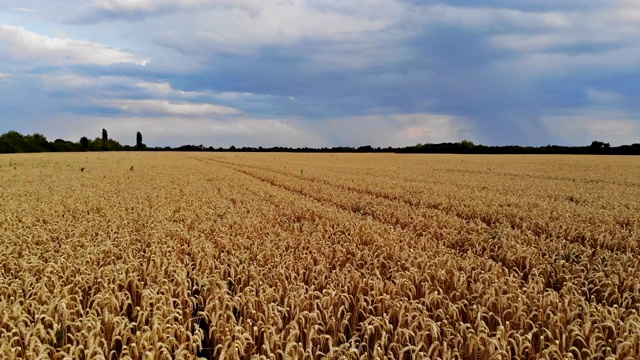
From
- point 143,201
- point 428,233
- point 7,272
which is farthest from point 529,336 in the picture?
point 143,201

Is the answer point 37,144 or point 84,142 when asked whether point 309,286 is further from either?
point 84,142

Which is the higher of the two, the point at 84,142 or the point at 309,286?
the point at 84,142

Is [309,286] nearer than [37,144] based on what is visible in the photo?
Yes

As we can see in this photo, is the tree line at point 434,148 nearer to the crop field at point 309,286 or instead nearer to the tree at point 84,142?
the tree at point 84,142

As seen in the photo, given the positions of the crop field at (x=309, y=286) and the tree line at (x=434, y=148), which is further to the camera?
the tree line at (x=434, y=148)

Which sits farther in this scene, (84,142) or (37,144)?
(84,142)

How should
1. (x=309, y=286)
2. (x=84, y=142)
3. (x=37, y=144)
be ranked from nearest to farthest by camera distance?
(x=309, y=286) → (x=37, y=144) → (x=84, y=142)

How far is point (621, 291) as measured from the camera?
6.53m

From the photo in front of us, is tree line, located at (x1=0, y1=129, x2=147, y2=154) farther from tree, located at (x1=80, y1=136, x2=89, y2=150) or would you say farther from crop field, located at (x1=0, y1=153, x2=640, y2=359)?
crop field, located at (x1=0, y1=153, x2=640, y2=359)

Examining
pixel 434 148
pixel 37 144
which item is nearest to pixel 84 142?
pixel 37 144

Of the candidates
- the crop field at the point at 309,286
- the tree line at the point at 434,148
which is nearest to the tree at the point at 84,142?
the tree line at the point at 434,148

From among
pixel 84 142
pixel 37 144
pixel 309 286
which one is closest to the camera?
pixel 309 286

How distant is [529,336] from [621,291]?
3208 millimetres

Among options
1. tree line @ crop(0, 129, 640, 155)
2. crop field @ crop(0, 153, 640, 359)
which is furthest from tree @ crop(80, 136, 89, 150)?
crop field @ crop(0, 153, 640, 359)
